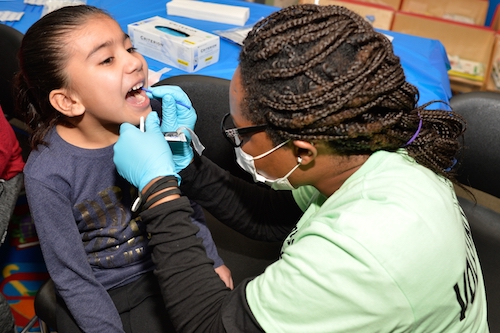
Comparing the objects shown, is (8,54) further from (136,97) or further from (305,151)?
(305,151)

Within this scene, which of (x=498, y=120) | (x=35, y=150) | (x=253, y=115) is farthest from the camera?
(x=498, y=120)

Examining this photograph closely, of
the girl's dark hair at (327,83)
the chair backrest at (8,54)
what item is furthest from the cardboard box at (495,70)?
the chair backrest at (8,54)

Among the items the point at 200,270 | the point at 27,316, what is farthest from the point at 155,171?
the point at 27,316

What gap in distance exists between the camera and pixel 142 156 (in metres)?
0.95

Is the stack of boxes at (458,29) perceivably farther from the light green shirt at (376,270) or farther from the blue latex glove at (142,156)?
the light green shirt at (376,270)

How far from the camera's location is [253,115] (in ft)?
2.82

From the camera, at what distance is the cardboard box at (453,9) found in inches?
130

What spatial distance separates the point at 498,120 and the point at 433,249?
2.70 ft

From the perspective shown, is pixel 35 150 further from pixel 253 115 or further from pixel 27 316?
pixel 27 316

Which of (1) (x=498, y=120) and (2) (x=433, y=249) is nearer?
(2) (x=433, y=249)

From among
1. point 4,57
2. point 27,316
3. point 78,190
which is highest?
point 4,57

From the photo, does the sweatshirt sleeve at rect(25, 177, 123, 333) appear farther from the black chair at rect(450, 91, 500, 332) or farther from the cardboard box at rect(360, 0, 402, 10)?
the cardboard box at rect(360, 0, 402, 10)

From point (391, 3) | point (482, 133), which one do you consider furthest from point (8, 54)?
point (391, 3)

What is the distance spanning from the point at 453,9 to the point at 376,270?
3353 millimetres
